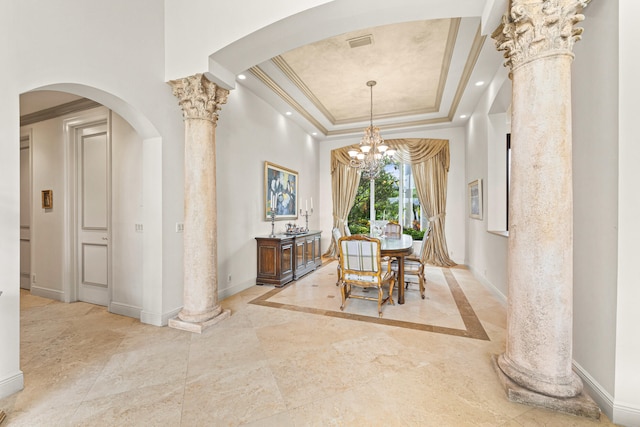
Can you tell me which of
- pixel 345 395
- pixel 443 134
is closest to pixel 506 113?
pixel 443 134

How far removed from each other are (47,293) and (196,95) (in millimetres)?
3807

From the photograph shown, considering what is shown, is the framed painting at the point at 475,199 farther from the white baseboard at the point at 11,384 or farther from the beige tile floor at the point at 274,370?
the white baseboard at the point at 11,384

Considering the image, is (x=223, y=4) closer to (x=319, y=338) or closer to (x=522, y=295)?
(x=319, y=338)

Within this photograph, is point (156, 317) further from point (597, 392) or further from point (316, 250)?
point (597, 392)

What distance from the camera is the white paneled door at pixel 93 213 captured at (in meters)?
3.67

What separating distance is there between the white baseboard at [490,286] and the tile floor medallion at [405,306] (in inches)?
16.4

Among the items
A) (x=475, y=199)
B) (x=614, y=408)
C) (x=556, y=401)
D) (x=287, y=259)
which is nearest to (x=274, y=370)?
(x=556, y=401)

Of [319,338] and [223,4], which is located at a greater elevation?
[223,4]

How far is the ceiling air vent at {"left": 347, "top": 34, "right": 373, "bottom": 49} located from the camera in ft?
11.6

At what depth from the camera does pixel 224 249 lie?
4.12m

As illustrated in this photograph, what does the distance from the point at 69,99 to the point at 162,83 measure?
167 centimetres

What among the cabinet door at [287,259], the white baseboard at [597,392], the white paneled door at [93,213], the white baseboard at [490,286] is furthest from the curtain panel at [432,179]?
the white paneled door at [93,213]

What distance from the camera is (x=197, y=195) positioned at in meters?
3.07

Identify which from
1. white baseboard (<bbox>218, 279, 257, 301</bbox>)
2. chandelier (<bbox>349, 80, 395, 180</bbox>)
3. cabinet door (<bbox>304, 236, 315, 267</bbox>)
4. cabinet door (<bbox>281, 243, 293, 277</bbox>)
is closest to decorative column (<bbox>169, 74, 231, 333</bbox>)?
white baseboard (<bbox>218, 279, 257, 301</bbox>)
